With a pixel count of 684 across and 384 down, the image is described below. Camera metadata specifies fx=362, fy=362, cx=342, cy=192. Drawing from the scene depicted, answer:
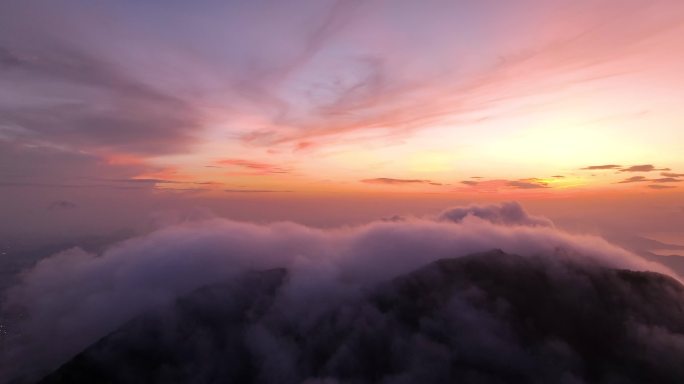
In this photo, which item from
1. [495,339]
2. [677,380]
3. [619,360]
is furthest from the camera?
[495,339]

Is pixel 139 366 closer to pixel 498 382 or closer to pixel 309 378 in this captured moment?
pixel 309 378

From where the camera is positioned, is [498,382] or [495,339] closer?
[498,382]

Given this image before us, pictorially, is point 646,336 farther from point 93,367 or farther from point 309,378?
point 93,367

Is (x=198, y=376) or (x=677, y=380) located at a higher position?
(x=677, y=380)

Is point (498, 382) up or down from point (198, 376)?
up

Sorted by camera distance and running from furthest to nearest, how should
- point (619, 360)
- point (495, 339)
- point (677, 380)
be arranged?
point (495, 339), point (619, 360), point (677, 380)

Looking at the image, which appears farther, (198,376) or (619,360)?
(198,376)

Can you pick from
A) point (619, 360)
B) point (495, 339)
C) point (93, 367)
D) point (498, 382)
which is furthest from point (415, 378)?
point (93, 367)

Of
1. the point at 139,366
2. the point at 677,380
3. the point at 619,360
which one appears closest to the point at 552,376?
the point at 619,360
